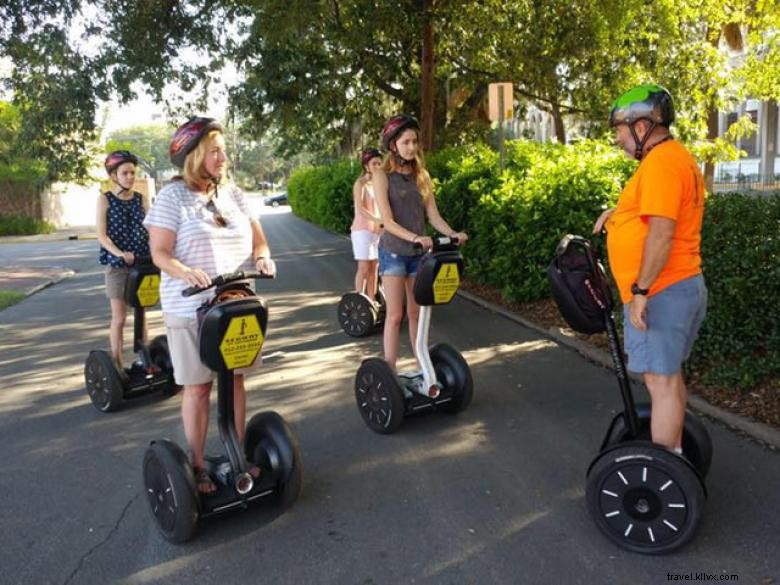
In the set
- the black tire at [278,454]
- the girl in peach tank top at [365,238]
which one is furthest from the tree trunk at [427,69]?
the black tire at [278,454]

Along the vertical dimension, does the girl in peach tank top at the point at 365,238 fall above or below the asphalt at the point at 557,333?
above

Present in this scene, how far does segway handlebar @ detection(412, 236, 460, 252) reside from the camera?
15.1ft

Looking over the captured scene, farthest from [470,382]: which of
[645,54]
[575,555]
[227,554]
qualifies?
[645,54]

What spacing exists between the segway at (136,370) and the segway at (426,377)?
1.81m

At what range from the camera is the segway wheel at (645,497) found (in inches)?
121

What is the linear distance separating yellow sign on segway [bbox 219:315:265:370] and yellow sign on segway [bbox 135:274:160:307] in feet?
8.00

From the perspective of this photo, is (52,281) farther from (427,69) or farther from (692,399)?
(692,399)

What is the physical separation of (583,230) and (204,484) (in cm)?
506

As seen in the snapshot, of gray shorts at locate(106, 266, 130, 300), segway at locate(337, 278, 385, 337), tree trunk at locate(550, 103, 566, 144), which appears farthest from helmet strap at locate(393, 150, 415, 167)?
tree trunk at locate(550, 103, 566, 144)

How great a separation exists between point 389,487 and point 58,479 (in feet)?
6.58

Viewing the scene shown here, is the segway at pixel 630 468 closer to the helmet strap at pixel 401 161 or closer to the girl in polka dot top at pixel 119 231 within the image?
the helmet strap at pixel 401 161

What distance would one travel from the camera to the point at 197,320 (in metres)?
3.39

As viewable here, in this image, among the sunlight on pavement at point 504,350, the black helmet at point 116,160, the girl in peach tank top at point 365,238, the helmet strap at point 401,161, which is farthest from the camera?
the girl in peach tank top at point 365,238

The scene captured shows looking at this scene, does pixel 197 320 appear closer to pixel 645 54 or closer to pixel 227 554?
pixel 227 554
